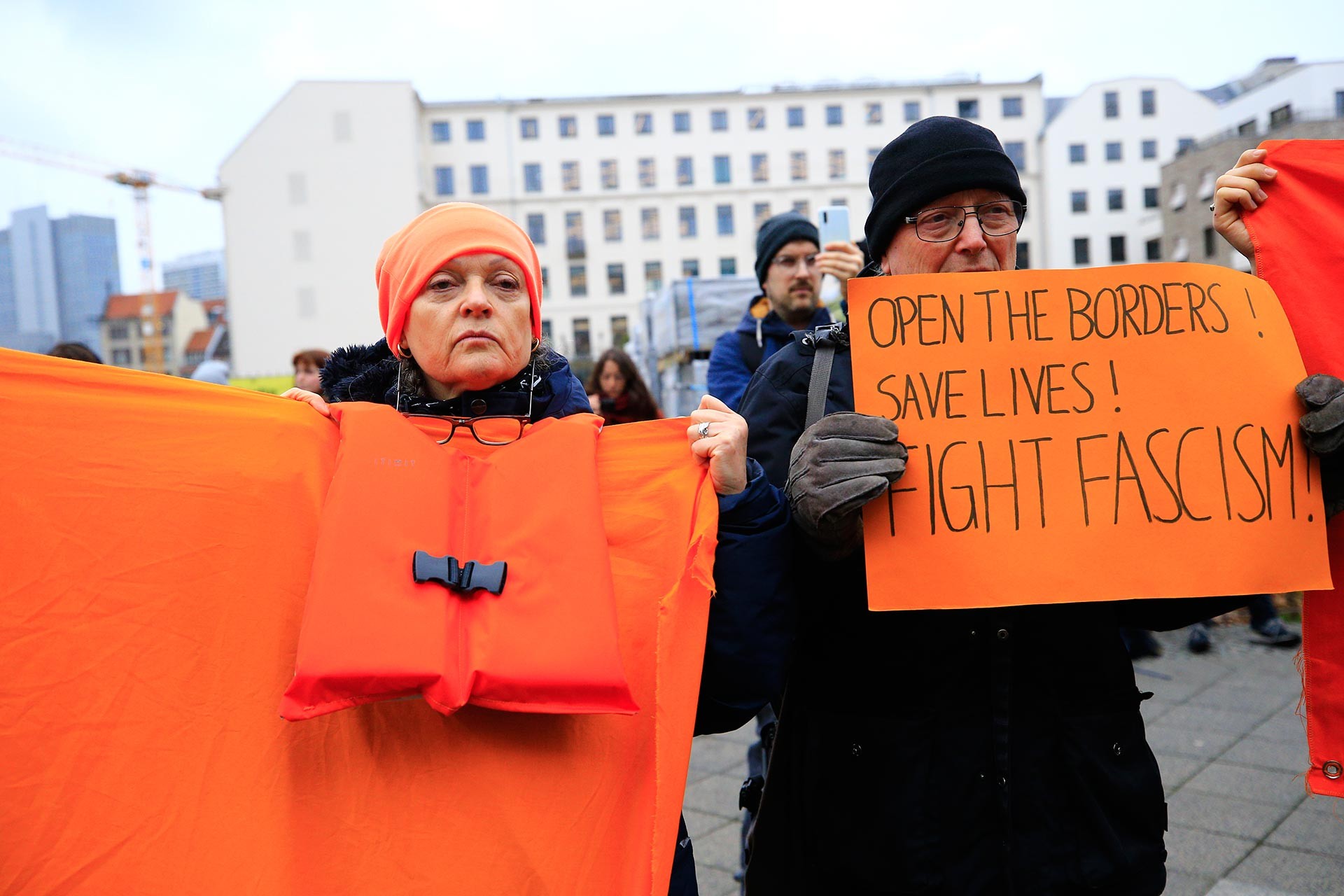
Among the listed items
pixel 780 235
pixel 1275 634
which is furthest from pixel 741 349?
pixel 1275 634

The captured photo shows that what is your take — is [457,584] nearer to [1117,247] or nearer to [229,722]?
[229,722]

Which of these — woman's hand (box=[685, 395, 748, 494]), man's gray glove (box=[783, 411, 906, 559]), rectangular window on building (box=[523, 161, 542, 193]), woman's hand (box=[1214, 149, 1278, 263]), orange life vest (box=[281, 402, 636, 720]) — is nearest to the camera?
orange life vest (box=[281, 402, 636, 720])

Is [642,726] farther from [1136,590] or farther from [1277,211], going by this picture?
[1277,211]

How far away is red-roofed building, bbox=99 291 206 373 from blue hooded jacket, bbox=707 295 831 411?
83.7 meters

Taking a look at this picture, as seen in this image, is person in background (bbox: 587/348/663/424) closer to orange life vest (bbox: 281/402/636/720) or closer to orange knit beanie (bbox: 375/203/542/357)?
orange knit beanie (bbox: 375/203/542/357)

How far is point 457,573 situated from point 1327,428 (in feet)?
4.66

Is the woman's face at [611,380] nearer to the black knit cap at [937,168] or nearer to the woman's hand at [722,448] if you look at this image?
the black knit cap at [937,168]

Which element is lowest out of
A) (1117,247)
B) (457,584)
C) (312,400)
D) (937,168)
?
(457,584)

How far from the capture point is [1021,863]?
1587 mm

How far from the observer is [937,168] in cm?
177

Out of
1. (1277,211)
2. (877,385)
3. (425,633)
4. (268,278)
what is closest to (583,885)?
(425,633)

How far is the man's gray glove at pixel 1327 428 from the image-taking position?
1.59 m

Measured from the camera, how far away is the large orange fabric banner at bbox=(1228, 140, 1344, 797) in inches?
68.3

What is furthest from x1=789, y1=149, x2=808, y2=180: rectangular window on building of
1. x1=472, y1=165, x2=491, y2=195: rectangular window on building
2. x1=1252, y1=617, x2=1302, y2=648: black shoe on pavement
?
x1=1252, y1=617, x2=1302, y2=648: black shoe on pavement
